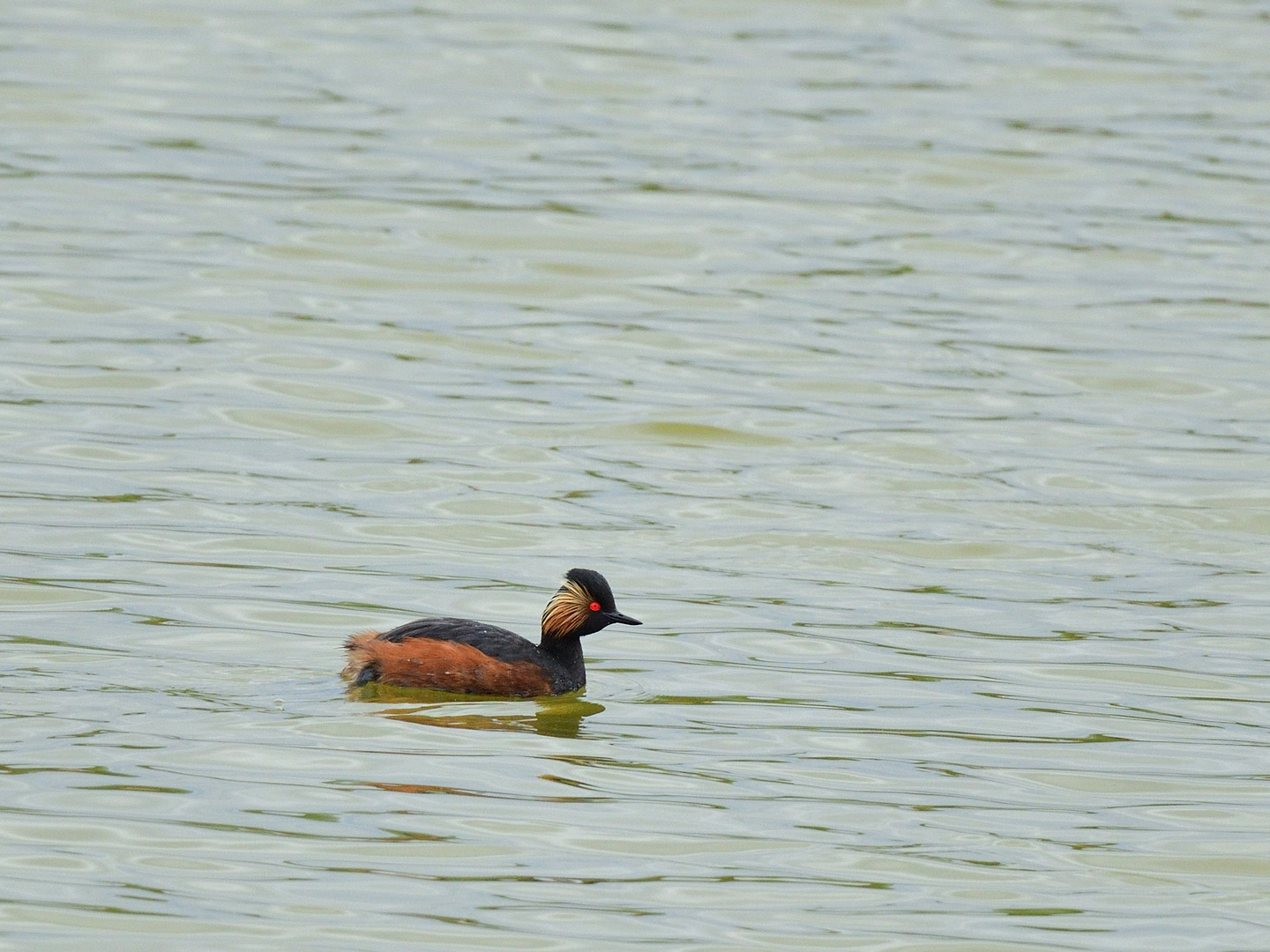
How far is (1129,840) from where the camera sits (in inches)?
337

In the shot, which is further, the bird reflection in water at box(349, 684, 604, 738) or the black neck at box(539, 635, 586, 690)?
the black neck at box(539, 635, 586, 690)

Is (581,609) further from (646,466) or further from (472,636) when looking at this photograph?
(646,466)

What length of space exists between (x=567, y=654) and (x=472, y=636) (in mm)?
531

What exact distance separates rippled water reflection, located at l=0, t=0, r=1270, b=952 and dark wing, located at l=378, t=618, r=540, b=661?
10.7 inches

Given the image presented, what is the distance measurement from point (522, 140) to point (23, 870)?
16049 millimetres

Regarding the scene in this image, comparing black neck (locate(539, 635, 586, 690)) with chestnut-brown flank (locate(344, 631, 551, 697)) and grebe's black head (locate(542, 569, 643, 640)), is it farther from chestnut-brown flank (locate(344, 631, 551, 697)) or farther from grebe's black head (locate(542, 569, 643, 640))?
chestnut-brown flank (locate(344, 631, 551, 697))

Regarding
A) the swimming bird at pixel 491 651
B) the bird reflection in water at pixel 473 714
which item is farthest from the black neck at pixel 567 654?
the bird reflection in water at pixel 473 714

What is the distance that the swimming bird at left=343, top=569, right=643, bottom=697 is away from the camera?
9.89 metres

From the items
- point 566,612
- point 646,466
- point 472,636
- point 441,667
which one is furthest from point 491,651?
point 646,466

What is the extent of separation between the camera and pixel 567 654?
10352mm

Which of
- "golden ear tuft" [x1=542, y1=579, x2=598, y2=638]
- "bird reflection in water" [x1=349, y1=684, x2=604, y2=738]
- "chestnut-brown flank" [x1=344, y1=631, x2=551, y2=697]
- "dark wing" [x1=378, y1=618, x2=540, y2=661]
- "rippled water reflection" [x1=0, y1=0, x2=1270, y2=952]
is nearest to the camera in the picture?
"rippled water reflection" [x1=0, y1=0, x2=1270, y2=952]

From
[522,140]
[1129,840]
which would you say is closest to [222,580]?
[1129,840]

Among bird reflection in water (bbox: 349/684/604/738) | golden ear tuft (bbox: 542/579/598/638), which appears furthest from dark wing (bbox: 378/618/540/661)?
bird reflection in water (bbox: 349/684/604/738)

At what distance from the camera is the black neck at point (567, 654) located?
10.3 meters
